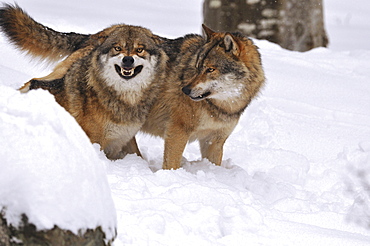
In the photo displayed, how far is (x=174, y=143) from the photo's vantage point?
5.37 metres

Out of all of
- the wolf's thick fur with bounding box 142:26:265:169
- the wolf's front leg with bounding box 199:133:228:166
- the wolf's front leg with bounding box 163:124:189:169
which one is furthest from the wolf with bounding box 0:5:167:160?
the wolf's front leg with bounding box 199:133:228:166

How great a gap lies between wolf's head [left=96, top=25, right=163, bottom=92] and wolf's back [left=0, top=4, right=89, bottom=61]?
67cm

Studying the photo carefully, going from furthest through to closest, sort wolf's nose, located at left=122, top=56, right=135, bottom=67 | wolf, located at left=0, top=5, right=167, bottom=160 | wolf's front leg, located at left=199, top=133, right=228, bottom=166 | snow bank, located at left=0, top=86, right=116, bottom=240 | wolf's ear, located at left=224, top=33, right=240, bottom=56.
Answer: wolf's front leg, located at left=199, top=133, right=228, bottom=166 → wolf's ear, located at left=224, top=33, right=240, bottom=56 → wolf, located at left=0, top=5, right=167, bottom=160 → wolf's nose, located at left=122, top=56, right=135, bottom=67 → snow bank, located at left=0, top=86, right=116, bottom=240

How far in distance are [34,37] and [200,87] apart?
1704 millimetres

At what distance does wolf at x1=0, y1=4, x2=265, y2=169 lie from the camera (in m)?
5.23

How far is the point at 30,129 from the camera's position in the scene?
252cm

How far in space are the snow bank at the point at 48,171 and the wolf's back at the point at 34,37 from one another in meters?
2.96

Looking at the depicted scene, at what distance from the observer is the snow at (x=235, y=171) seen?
8.05 feet

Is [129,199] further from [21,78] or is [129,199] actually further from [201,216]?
[21,78]

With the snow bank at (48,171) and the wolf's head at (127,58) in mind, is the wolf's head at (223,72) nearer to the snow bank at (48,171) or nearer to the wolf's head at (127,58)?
the wolf's head at (127,58)

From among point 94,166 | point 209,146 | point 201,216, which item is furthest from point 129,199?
point 209,146

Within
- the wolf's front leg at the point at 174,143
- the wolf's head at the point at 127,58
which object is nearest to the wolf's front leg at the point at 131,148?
the wolf's front leg at the point at 174,143

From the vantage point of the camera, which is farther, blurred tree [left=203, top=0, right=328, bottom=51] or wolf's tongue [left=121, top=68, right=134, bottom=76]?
blurred tree [left=203, top=0, right=328, bottom=51]

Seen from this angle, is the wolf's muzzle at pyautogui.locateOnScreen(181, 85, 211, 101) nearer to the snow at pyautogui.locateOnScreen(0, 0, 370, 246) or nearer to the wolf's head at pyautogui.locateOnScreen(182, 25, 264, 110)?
the wolf's head at pyautogui.locateOnScreen(182, 25, 264, 110)
